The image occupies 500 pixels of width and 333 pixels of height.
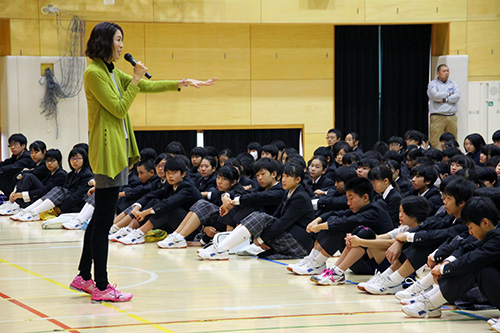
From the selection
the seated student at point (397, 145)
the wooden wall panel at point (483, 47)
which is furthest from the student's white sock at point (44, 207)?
the wooden wall panel at point (483, 47)

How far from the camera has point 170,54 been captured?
14500 mm

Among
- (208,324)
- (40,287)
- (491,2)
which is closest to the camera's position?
(208,324)

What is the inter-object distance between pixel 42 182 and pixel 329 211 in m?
5.43

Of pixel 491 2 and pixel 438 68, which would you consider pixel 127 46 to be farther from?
pixel 491 2

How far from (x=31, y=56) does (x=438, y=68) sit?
6.98 metres

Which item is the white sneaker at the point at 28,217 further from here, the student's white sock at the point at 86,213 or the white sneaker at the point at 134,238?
the white sneaker at the point at 134,238

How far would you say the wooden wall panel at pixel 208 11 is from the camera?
13195 mm

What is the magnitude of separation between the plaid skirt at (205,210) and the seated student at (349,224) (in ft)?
5.76

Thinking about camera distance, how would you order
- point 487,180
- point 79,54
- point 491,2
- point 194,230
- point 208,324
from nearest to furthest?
point 208,324 < point 487,180 < point 194,230 < point 79,54 < point 491,2

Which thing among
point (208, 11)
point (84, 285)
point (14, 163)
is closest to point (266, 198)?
point (84, 285)

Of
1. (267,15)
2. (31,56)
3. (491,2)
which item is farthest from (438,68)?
(31,56)

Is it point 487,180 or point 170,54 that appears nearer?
point 487,180

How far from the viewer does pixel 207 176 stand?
905 cm

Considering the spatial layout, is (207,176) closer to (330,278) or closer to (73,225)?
(73,225)
